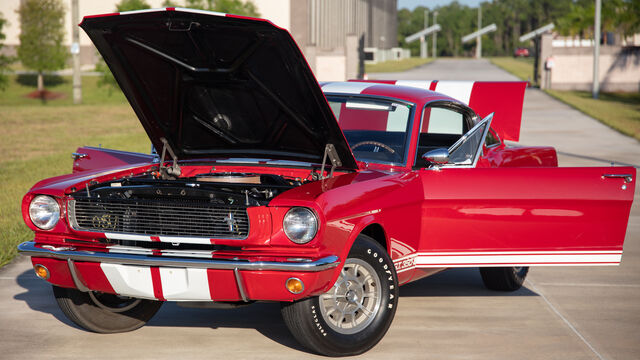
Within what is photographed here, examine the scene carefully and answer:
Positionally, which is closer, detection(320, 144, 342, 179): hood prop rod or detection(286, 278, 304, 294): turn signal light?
detection(286, 278, 304, 294): turn signal light

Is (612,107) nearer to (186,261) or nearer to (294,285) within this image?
(294,285)

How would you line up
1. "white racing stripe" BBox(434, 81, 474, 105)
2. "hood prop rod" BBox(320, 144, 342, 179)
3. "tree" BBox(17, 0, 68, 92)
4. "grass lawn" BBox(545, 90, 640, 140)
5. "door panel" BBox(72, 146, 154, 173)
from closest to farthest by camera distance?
1. "hood prop rod" BBox(320, 144, 342, 179)
2. "door panel" BBox(72, 146, 154, 173)
3. "white racing stripe" BBox(434, 81, 474, 105)
4. "grass lawn" BBox(545, 90, 640, 140)
5. "tree" BBox(17, 0, 68, 92)

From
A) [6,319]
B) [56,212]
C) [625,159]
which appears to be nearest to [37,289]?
[6,319]

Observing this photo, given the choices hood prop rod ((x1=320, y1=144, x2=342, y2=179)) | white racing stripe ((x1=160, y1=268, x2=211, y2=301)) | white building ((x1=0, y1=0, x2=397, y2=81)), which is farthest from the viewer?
white building ((x1=0, y1=0, x2=397, y2=81))

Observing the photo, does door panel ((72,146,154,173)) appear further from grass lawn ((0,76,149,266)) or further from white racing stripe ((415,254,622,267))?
white racing stripe ((415,254,622,267))

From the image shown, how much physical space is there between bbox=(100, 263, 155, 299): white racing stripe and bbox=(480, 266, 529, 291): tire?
3.07 metres

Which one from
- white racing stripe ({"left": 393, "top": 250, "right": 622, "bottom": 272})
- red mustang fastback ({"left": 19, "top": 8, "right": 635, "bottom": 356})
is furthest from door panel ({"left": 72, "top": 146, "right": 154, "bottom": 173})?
white racing stripe ({"left": 393, "top": 250, "right": 622, "bottom": 272})

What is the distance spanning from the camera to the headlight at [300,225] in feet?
15.3

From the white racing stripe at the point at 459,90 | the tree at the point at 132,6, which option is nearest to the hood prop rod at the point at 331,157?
the white racing stripe at the point at 459,90

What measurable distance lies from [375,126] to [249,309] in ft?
5.25

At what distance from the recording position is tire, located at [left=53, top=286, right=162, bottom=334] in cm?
→ 547

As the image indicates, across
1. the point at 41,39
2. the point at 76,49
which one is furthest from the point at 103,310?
the point at 41,39

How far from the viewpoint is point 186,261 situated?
4680 millimetres

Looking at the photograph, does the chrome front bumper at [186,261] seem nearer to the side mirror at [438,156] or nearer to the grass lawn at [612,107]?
the side mirror at [438,156]
